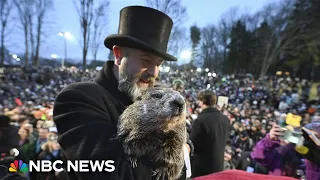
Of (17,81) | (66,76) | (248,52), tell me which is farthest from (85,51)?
(248,52)

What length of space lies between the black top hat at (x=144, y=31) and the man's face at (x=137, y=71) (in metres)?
0.05

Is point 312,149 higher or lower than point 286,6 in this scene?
lower

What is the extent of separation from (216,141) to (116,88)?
304cm

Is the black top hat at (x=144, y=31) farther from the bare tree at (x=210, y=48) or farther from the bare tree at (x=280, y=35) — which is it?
the bare tree at (x=210, y=48)

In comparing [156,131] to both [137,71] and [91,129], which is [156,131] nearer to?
[91,129]

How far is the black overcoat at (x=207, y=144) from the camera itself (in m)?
4.41

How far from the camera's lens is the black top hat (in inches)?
62.7

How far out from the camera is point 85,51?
108ft

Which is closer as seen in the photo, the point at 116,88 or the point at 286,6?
the point at 116,88

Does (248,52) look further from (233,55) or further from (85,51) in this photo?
(85,51)

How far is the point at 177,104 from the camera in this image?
1.25m

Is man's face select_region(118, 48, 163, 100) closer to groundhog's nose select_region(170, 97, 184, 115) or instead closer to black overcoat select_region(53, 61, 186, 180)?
black overcoat select_region(53, 61, 186, 180)

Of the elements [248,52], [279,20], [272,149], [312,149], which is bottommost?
[272,149]

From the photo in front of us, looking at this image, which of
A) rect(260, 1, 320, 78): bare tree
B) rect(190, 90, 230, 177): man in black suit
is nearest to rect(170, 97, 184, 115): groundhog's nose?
rect(190, 90, 230, 177): man in black suit
